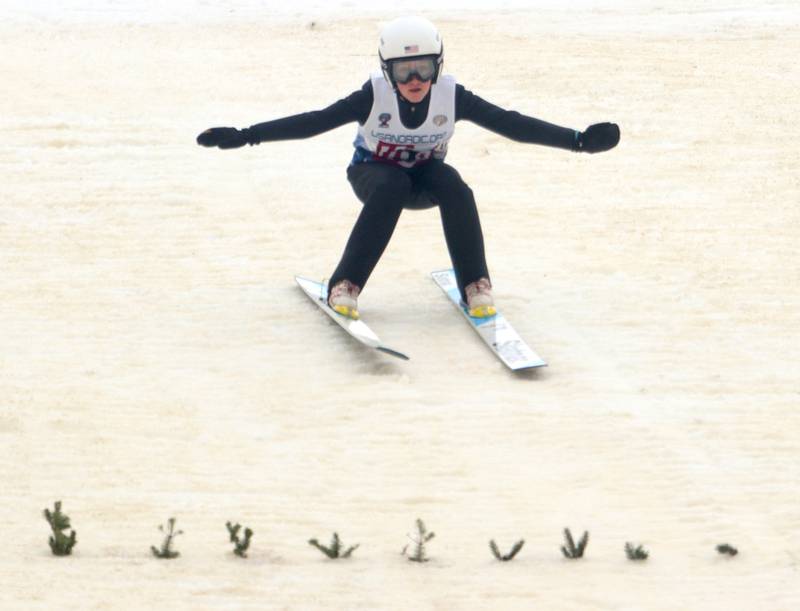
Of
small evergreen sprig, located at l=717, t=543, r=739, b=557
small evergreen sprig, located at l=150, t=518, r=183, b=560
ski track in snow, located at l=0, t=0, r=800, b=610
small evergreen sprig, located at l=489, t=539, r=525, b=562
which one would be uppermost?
ski track in snow, located at l=0, t=0, r=800, b=610

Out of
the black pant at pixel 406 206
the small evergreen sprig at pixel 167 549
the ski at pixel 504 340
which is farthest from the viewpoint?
the black pant at pixel 406 206

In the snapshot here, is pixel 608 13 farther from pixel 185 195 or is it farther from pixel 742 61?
pixel 185 195

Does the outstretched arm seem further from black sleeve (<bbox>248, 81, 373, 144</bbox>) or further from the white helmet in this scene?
black sleeve (<bbox>248, 81, 373, 144</bbox>)

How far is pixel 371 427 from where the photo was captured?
255 inches

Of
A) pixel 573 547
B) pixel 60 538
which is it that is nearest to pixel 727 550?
pixel 573 547

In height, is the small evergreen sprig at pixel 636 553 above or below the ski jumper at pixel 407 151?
below

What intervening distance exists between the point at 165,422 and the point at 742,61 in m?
9.10

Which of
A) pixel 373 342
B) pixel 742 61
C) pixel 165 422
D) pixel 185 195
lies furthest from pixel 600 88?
pixel 165 422

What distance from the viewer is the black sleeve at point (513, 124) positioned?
7.60 metres

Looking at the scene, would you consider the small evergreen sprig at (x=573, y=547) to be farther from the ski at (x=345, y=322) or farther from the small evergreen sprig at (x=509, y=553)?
the ski at (x=345, y=322)

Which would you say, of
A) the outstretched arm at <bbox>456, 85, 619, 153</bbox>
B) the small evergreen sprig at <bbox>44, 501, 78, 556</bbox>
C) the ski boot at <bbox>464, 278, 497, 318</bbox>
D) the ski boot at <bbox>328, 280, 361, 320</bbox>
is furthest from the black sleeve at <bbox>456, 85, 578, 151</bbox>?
the small evergreen sprig at <bbox>44, 501, 78, 556</bbox>

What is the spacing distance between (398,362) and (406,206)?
0.85 meters

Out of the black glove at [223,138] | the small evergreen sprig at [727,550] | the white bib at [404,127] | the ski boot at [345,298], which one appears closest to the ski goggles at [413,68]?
the white bib at [404,127]

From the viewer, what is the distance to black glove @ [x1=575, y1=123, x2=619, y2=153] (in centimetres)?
749
